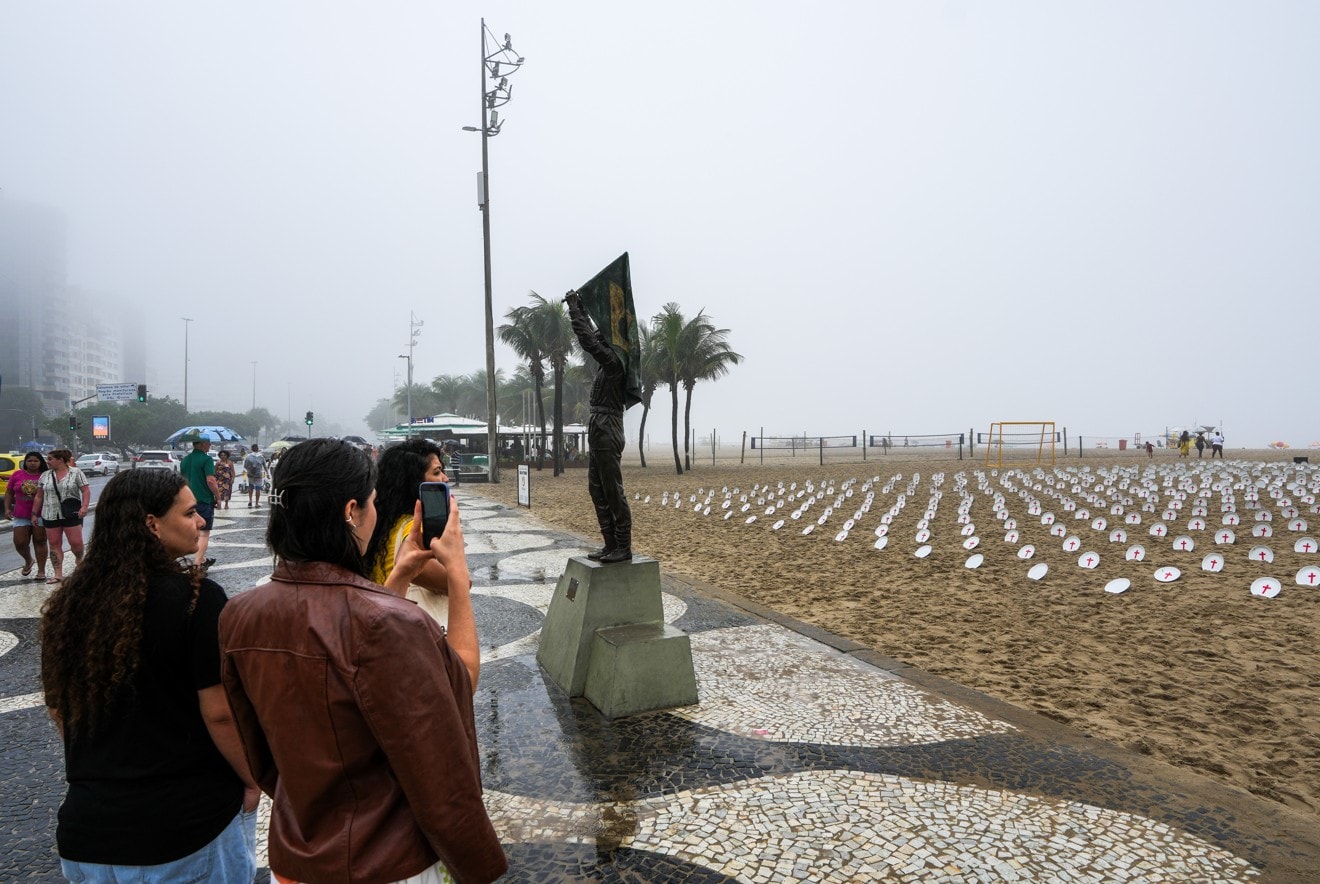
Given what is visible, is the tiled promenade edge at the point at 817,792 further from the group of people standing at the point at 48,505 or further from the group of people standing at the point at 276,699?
the group of people standing at the point at 48,505

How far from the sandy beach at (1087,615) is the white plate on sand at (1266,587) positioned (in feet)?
0.38

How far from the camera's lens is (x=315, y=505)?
138 centimetres

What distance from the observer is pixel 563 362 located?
31.8 metres

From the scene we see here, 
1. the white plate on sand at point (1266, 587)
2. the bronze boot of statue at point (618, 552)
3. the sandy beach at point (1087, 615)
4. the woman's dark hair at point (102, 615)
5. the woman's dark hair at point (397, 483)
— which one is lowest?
the sandy beach at point (1087, 615)

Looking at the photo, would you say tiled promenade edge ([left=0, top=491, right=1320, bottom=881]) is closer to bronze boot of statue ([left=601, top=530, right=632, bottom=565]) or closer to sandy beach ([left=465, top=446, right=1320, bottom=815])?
sandy beach ([left=465, top=446, right=1320, bottom=815])

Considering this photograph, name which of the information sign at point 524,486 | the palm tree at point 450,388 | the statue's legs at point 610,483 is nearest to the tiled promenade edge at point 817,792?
the statue's legs at point 610,483

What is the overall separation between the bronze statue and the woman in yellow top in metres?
1.88

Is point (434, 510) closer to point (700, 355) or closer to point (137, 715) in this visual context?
point (137, 715)

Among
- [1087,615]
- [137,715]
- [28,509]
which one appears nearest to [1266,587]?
[1087,615]

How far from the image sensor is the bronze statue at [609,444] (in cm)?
481

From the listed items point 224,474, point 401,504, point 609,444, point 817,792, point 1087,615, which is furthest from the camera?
point 224,474

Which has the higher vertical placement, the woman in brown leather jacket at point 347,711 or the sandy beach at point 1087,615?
the woman in brown leather jacket at point 347,711

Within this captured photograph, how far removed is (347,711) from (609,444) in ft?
12.0

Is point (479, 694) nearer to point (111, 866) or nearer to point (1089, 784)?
point (111, 866)
